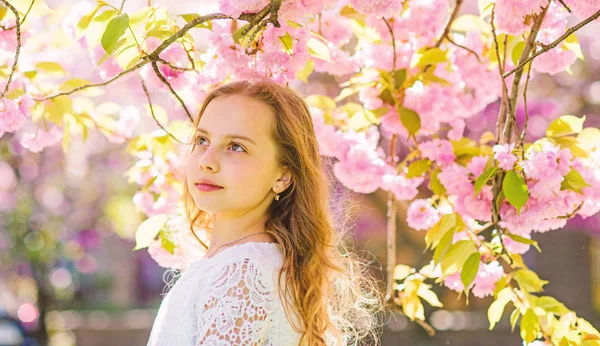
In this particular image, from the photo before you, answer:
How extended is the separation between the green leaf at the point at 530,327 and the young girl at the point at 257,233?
0.58 metres

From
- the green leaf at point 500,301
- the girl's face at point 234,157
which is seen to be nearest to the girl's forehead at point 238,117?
the girl's face at point 234,157

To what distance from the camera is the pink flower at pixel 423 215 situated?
92.7 inches

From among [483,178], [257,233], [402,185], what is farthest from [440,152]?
[257,233]

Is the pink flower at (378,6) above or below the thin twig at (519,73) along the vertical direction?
above

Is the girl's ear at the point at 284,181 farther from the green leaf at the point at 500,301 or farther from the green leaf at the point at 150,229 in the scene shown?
the green leaf at the point at 500,301

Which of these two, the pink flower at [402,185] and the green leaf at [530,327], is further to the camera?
the pink flower at [402,185]

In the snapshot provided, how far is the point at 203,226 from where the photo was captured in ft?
6.68

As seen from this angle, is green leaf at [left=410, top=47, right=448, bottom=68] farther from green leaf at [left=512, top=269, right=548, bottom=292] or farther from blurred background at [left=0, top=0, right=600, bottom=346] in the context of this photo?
blurred background at [left=0, top=0, right=600, bottom=346]

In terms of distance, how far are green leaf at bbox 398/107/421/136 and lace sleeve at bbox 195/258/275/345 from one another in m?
0.91

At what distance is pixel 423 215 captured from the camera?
7.75 ft

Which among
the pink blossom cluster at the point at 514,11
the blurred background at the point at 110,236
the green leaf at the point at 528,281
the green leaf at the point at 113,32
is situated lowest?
the blurred background at the point at 110,236

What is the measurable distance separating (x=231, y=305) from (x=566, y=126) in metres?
1.08

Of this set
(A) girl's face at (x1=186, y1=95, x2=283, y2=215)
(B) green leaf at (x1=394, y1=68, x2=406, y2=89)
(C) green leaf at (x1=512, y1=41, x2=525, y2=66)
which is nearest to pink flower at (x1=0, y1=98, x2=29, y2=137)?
(A) girl's face at (x1=186, y1=95, x2=283, y2=215)

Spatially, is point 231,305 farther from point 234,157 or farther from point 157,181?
point 157,181
